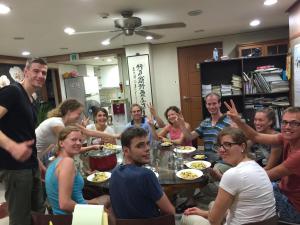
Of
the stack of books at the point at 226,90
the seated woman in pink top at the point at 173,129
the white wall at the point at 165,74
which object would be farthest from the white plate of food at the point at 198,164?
the white wall at the point at 165,74

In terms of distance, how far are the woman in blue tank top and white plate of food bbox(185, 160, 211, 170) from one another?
3.18 feet

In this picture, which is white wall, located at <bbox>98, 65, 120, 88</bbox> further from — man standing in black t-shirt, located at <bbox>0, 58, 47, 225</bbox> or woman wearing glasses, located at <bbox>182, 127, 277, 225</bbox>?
woman wearing glasses, located at <bbox>182, 127, 277, 225</bbox>

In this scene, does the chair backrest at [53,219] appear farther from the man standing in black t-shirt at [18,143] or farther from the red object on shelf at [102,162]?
the red object on shelf at [102,162]

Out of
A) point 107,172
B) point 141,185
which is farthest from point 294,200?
point 107,172

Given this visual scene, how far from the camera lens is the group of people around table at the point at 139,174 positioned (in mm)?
1286

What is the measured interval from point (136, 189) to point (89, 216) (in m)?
0.57

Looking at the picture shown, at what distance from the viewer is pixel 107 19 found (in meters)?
3.54

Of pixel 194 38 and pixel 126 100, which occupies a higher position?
pixel 194 38

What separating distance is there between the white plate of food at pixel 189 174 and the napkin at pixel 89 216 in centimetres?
123

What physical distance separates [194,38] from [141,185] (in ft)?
16.1

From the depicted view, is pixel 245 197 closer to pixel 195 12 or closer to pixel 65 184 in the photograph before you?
pixel 65 184

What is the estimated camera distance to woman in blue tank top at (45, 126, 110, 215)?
148cm

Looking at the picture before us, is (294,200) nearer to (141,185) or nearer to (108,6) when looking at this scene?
(141,185)

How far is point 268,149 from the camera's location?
2285 millimetres
